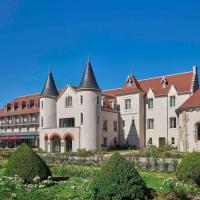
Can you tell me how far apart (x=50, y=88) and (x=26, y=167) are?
42938mm

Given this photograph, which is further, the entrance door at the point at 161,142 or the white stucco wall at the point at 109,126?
the white stucco wall at the point at 109,126

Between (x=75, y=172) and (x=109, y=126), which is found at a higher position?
(x=109, y=126)

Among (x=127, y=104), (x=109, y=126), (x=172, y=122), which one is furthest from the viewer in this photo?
(x=127, y=104)

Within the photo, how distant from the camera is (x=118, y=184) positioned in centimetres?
1409

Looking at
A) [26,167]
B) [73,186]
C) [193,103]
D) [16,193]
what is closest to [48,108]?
[193,103]

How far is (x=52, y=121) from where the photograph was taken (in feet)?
204

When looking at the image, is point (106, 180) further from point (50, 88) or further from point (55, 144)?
point (50, 88)

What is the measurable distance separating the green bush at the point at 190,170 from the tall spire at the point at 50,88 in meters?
44.3

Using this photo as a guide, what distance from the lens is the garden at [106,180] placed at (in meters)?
14.1

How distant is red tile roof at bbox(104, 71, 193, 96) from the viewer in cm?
5722

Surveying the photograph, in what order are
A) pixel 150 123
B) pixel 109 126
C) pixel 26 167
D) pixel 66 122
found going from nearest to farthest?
1. pixel 26 167
2. pixel 150 123
3. pixel 66 122
4. pixel 109 126

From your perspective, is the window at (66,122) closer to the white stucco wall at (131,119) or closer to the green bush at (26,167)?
the white stucco wall at (131,119)

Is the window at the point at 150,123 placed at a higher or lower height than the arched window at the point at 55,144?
higher

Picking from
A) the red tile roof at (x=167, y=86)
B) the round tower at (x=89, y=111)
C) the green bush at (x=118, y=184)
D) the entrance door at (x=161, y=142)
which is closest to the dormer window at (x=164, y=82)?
the red tile roof at (x=167, y=86)
